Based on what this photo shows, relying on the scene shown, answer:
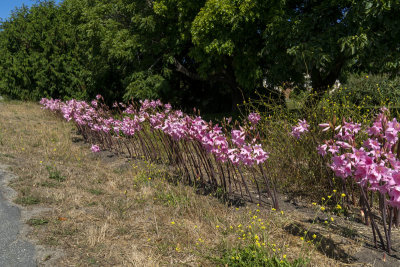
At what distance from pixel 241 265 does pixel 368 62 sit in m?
7.36

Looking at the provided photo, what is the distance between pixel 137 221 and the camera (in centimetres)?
359

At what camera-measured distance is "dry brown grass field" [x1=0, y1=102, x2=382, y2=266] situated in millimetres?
2873

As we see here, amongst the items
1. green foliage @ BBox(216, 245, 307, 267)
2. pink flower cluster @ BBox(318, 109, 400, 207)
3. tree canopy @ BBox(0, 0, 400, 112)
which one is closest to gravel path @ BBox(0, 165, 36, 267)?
green foliage @ BBox(216, 245, 307, 267)

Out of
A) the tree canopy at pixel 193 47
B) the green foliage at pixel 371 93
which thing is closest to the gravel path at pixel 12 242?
the green foliage at pixel 371 93

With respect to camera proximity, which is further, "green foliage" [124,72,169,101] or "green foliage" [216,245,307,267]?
"green foliage" [124,72,169,101]

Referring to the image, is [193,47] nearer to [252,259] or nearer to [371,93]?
[371,93]

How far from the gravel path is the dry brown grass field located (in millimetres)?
114

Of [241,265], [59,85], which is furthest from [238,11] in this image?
[59,85]

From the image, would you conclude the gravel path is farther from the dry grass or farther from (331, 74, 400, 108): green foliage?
(331, 74, 400, 108): green foliage

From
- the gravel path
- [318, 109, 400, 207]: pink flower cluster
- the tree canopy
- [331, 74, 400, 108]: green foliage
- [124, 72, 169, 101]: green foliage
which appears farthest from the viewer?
[124, 72, 169, 101]: green foliage

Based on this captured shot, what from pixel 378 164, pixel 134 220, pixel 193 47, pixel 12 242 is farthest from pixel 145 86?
pixel 378 164

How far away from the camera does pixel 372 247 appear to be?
9.71ft

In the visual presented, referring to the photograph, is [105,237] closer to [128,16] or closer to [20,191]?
[20,191]

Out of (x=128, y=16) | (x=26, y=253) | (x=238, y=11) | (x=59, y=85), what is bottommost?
(x=26, y=253)
